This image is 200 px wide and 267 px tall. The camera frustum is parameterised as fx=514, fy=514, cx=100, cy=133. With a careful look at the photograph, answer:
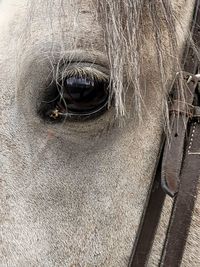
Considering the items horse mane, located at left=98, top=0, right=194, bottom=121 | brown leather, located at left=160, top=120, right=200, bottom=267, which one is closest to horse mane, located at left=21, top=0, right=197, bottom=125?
horse mane, located at left=98, top=0, right=194, bottom=121

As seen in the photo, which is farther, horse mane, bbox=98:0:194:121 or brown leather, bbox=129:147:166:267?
brown leather, bbox=129:147:166:267

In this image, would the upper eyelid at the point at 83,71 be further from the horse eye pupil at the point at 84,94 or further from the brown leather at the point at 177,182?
the brown leather at the point at 177,182

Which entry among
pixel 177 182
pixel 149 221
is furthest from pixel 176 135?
pixel 149 221

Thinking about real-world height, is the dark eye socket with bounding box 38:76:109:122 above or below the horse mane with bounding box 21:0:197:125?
below

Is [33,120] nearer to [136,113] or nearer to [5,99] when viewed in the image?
[5,99]

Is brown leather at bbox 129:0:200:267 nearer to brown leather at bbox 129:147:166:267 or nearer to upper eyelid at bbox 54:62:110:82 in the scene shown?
brown leather at bbox 129:147:166:267

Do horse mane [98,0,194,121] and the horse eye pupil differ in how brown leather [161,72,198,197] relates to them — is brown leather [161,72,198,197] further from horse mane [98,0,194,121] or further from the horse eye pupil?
the horse eye pupil

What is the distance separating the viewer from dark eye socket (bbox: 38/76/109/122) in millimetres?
1524

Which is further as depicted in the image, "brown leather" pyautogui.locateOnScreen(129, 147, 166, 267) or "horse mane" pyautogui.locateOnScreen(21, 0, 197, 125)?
"brown leather" pyautogui.locateOnScreen(129, 147, 166, 267)

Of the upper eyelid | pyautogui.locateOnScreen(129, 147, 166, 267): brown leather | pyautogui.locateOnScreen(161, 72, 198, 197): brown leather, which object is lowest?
pyautogui.locateOnScreen(129, 147, 166, 267): brown leather

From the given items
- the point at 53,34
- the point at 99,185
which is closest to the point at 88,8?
the point at 53,34

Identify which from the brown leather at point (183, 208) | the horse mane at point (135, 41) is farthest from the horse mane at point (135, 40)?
the brown leather at point (183, 208)

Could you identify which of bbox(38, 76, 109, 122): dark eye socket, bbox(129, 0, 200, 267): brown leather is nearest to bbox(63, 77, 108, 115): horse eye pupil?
bbox(38, 76, 109, 122): dark eye socket

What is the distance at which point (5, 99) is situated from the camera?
1.58 meters
